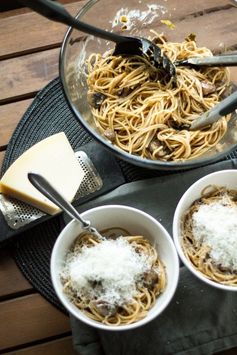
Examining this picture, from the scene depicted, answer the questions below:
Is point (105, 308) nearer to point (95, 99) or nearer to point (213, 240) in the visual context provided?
point (213, 240)

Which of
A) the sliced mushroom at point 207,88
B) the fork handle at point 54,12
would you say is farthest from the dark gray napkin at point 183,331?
the fork handle at point 54,12

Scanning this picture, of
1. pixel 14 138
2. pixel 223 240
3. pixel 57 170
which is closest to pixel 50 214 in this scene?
pixel 57 170

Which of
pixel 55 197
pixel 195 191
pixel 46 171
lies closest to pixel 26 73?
pixel 46 171

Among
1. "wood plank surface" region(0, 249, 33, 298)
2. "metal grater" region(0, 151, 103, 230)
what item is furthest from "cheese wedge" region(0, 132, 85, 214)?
"wood plank surface" region(0, 249, 33, 298)

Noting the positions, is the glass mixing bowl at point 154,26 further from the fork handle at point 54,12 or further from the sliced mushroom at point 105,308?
the sliced mushroom at point 105,308

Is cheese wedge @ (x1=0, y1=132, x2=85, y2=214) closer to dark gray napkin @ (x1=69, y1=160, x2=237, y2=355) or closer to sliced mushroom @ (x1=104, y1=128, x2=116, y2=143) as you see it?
sliced mushroom @ (x1=104, y1=128, x2=116, y2=143)

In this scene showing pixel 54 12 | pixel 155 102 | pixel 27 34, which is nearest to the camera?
pixel 54 12
